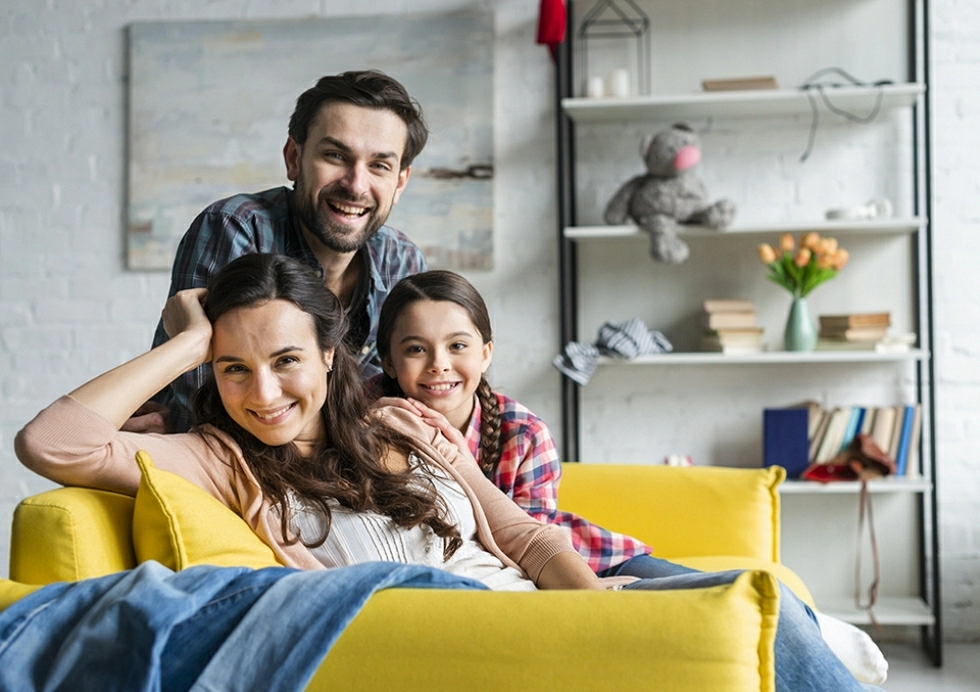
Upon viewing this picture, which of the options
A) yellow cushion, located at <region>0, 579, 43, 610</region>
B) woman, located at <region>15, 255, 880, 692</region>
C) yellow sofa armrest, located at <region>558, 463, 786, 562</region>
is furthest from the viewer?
yellow sofa armrest, located at <region>558, 463, 786, 562</region>

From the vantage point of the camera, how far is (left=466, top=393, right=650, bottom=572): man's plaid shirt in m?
1.82

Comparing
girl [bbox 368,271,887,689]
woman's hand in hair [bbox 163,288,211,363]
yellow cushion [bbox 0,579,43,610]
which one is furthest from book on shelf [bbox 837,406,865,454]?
yellow cushion [bbox 0,579,43,610]

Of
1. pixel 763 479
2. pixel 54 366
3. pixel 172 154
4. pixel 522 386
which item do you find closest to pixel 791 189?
pixel 522 386

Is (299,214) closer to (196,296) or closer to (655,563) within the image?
(196,296)

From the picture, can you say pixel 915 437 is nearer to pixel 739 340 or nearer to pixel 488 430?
pixel 739 340

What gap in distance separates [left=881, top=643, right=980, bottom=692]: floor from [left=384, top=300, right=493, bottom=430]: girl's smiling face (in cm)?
167

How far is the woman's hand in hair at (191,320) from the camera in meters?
1.43

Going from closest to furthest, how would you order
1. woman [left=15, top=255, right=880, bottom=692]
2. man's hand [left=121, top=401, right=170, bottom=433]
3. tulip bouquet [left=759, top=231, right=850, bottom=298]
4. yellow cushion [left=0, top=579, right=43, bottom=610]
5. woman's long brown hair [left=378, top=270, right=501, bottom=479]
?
yellow cushion [left=0, top=579, right=43, bottom=610]
woman [left=15, top=255, right=880, bottom=692]
man's hand [left=121, top=401, right=170, bottom=433]
woman's long brown hair [left=378, top=270, right=501, bottom=479]
tulip bouquet [left=759, top=231, right=850, bottom=298]

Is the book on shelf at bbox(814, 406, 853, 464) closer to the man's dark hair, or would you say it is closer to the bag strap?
the bag strap

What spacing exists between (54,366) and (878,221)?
8.96 feet

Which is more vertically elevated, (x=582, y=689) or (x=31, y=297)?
(x=31, y=297)

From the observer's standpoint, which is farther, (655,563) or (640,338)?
(640,338)

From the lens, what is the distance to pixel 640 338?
307cm

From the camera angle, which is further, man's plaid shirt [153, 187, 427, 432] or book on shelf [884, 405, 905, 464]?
book on shelf [884, 405, 905, 464]
